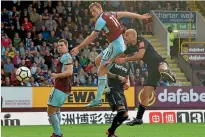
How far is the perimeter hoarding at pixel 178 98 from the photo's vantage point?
91.7ft

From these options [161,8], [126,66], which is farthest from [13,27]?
[126,66]

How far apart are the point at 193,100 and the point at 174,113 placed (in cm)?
264

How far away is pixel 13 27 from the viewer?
3056cm

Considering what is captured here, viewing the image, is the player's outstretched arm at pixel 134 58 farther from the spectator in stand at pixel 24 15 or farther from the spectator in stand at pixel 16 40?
the spectator in stand at pixel 24 15

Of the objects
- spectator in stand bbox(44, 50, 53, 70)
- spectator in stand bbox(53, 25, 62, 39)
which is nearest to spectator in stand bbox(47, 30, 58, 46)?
spectator in stand bbox(53, 25, 62, 39)

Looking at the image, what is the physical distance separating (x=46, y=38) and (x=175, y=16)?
26.7 feet

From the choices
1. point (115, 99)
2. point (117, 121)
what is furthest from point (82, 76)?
point (117, 121)

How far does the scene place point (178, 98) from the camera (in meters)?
28.3

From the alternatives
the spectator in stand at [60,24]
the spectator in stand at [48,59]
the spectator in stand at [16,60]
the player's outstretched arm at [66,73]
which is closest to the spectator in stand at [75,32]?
the spectator in stand at [60,24]

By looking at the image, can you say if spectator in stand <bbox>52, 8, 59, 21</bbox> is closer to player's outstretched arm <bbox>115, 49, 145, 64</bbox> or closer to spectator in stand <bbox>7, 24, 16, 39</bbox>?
spectator in stand <bbox>7, 24, 16, 39</bbox>

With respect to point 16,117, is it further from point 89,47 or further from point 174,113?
point 89,47

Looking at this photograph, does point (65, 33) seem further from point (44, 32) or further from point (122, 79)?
point (122, 79)

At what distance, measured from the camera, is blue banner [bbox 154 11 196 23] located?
36.0 m

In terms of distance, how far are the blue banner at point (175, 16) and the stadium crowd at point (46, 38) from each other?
5.25 ft
